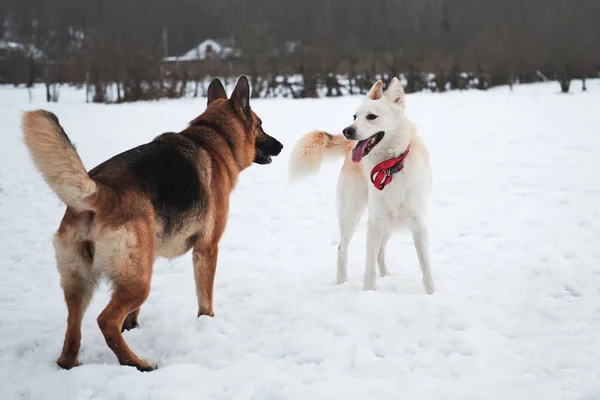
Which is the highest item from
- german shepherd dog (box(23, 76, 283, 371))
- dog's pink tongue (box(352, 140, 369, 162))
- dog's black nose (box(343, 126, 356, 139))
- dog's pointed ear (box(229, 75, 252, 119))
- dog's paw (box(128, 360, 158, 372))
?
dog's pointed ear (box(229, 75, 252, 119))

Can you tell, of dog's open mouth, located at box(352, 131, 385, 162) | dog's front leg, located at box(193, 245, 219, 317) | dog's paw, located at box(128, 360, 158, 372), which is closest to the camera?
dog's paw, located at box(128, 360, 158, 372)

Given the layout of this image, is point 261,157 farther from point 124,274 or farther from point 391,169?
point 124,274

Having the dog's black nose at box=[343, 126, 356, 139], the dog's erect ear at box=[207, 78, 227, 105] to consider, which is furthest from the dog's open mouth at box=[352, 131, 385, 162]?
the dog's erect ear at box=[207, 78, 227, 105]

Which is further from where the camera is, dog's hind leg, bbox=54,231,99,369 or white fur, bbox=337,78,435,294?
white fur, bbox=337,78,435,294

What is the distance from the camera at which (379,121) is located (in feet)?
13.0

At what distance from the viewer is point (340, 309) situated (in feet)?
12.1

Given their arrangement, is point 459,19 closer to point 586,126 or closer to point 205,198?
point 586,126

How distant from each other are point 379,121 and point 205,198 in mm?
1591

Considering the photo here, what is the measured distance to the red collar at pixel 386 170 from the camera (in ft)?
12.9

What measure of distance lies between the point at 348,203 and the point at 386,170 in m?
0.74

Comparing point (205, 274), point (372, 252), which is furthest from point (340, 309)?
point (205, 274)

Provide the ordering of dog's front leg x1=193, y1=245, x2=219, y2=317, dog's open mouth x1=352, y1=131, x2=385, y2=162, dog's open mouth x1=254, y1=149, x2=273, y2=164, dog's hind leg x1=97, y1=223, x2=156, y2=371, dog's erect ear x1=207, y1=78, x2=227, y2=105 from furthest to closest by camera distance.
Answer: dog's erect ear x1=207, y1=78, x2=227, y2=105
dog's open mouth x1=254, y1=149, x2=273, y2=164
dog's open mouth x1=352, y1=131, x2=385, y2=162
dog's front leg x1=193, y1=245, x2=219, y2=317
dog's hind leg x1=97, y1=223, x2=156, y2=371

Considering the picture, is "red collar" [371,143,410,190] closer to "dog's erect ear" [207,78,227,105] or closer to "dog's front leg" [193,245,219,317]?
"dog's front leg" [193,245,219,317]

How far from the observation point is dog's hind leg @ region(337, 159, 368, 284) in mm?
4508
